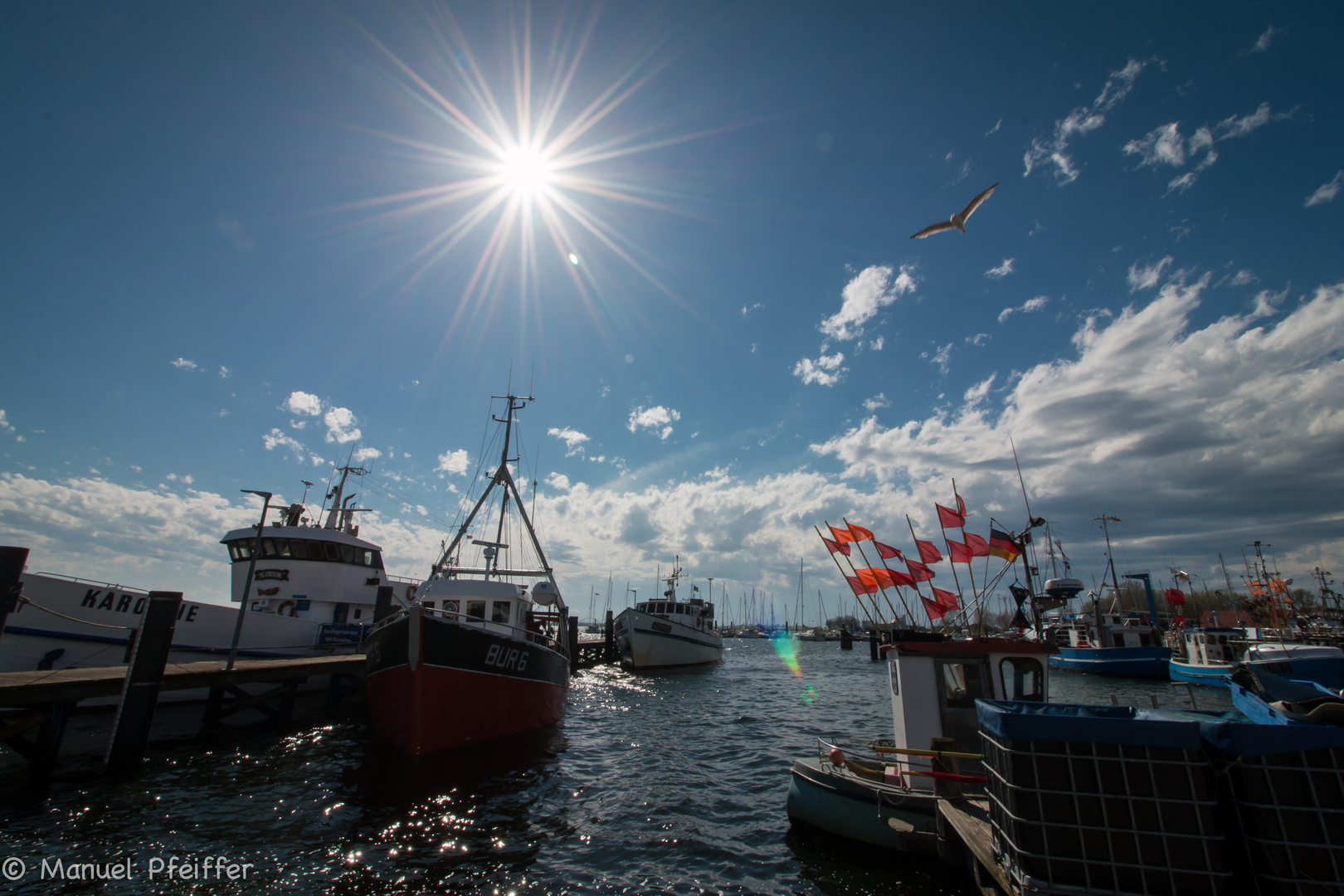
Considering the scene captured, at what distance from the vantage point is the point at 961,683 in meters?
9.11

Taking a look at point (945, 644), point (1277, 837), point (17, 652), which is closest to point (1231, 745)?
point (1277, 837)

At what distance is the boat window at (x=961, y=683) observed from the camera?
9078 millimetres

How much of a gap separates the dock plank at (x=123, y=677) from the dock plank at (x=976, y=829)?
1679 centimetres

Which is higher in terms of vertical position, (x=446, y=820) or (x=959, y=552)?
(x=959, y=552)

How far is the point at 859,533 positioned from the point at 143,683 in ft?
55.8

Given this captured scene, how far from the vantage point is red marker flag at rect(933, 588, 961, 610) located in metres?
12.8

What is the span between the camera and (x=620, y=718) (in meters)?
20.6

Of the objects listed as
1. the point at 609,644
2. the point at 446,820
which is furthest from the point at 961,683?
the point at 609,644

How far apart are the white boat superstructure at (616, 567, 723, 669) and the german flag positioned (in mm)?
29039

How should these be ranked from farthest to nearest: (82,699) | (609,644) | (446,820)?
(609,644) < (82,699) < (446,820)

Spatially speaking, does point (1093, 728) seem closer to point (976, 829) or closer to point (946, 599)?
point (976, 829)

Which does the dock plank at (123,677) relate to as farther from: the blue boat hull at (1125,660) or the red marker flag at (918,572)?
the blue boat hull at (1125,660)

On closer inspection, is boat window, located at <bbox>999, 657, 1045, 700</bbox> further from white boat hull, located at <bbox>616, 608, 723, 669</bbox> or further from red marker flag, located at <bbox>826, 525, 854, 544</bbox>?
white boat hull, located at <bbox>616, 608, 723, 669</bbox>

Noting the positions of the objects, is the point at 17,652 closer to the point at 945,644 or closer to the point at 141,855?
the point at 141,855
